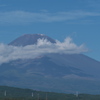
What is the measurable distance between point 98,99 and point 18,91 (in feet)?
112

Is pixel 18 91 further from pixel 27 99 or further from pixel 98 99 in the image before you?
pixel 27 99

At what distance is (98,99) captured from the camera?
441ft

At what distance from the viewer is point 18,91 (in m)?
157

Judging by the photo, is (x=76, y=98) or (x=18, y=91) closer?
(x=76, y=98)

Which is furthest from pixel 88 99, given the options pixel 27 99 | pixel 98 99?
pixel 27 99

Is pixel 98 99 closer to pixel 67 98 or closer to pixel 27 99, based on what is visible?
pixel 67 98

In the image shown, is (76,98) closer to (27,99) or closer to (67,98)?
(67,98)

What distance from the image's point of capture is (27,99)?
11356 cm

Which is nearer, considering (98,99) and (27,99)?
(27,99)

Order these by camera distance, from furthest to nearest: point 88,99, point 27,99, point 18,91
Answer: point 18,91 → point 88,99 → point 27,99

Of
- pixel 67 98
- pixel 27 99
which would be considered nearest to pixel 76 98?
pixel 67 98

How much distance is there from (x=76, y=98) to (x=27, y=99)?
2568 centimetres

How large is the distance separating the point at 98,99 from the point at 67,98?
30.6 feet

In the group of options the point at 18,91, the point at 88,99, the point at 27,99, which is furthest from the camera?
the point at 18,91
